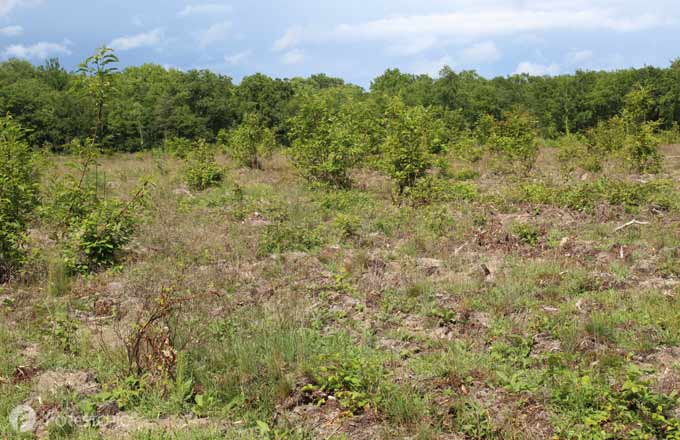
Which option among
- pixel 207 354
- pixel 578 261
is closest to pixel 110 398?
pixel 207 354

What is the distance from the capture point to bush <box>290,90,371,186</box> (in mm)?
12289

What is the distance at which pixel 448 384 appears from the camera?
3.97 m

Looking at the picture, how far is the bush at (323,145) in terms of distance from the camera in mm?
12289

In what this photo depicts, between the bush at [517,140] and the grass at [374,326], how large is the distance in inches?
176

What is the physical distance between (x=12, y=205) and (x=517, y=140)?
11.8 meters

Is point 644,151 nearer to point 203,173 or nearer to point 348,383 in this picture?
point 203,173

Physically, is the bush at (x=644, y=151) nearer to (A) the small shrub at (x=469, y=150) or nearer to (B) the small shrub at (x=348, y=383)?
(A) the small shrub at (x=469, y=150)

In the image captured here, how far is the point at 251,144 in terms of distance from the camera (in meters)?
15.7

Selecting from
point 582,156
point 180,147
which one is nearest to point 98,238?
point 180,147

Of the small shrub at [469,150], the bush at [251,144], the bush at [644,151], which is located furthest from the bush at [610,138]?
the bush at [251,144]

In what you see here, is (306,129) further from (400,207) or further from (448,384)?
(448,384)

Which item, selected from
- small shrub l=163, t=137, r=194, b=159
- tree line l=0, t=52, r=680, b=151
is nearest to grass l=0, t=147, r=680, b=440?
small shrub l=163, t=137, r=194, b=159

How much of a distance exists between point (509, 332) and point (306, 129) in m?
9.46

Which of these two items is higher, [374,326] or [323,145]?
[323,145]
